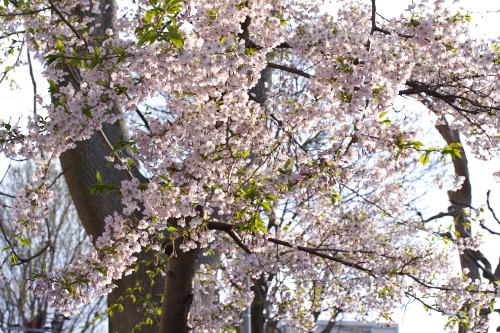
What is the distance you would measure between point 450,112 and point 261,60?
8.14ft

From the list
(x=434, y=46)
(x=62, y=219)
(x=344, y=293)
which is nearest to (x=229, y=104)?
(x=434, y=46)

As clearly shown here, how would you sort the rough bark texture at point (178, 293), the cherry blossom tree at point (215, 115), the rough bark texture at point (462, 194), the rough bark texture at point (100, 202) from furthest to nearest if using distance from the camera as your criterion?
the rough bark texture at point (462, 194)
the rough bark texture at point (100, 202)
the rough bark texture at point (178, 293)
the cherry blossom tree at point (215, 115)

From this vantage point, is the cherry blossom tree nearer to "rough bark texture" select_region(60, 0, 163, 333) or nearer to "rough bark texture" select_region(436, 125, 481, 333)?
"rough bark texture" select_region(60, 0, 163, 333)

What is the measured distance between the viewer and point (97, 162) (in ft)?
14.2

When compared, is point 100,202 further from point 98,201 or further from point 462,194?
point 462,194

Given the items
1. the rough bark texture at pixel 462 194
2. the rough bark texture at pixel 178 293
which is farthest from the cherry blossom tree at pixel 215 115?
the rough bark texture at pixel 462 194

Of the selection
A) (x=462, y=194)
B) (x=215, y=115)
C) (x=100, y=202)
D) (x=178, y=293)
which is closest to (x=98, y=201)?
(x=100, y=202)

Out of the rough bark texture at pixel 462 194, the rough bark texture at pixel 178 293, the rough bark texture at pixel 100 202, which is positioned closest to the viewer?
the rough bark texture at pixel 178 293

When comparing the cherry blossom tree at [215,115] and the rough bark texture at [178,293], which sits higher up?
the cherry blossom tree at [215,115]

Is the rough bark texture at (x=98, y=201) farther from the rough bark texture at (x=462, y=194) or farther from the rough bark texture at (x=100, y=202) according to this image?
the rough bark texture at (x=462, y=194)

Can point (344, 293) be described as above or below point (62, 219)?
below

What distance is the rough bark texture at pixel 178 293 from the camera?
11.6 feet

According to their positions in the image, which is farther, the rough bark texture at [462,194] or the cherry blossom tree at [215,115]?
the rough bark texture at [462,194]

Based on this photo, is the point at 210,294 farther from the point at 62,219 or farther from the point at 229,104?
the point at 62,219
